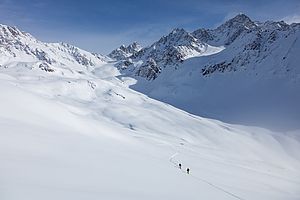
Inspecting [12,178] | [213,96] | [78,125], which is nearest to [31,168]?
[12,178]

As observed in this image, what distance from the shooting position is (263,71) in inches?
7397

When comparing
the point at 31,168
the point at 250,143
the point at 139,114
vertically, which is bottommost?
the point at 31,168

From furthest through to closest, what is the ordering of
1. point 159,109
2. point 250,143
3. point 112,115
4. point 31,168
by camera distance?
point 159,109, point 112,115, point 250,143, point 31,168

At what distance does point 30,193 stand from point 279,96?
528ft

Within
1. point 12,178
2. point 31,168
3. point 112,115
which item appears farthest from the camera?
point 112,115

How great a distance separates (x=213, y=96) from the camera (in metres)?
189

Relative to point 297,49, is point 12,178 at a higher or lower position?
lower

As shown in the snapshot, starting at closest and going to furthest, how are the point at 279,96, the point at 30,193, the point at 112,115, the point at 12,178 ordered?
the point at 30,193 < the point at 12,178 < the point at 112,115 < the point at 279,96

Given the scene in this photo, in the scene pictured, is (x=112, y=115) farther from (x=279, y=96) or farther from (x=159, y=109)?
(x=279, y=96)

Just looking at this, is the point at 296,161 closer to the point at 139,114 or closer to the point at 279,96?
the point at 139,114

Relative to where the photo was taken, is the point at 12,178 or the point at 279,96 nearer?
the point at 12,178

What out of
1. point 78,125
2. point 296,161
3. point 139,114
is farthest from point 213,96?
point 78,125

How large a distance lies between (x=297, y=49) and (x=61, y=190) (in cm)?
18644

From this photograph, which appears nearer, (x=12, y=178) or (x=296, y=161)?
(x=12, y=178)
